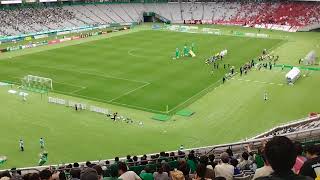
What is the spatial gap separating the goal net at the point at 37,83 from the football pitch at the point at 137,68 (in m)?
1.09

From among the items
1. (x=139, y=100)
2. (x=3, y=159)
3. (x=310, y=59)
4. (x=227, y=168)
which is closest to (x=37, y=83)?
(x=139, y=100)

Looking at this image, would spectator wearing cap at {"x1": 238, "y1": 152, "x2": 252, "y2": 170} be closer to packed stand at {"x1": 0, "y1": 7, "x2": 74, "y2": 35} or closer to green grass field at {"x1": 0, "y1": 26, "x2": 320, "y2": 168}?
green grass field at {"x1": 0, "y1": 26, "x2": 320, "y2": 168}

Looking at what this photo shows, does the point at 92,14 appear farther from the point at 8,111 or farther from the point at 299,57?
the point at 8,111

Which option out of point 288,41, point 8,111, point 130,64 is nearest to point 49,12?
point 130,64

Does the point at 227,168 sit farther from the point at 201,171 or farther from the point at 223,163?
the point at 201,171

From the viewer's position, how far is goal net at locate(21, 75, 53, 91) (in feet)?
153

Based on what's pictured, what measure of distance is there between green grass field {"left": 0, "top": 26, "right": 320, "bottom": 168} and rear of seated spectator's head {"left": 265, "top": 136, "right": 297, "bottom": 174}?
81.6 feet

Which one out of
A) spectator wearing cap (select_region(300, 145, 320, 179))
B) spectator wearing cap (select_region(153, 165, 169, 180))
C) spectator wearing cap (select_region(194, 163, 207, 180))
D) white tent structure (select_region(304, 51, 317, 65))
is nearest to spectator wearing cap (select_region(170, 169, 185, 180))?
spectator wearing cap (select_region(153, 165, 169, 180))

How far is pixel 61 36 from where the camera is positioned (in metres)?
86.4

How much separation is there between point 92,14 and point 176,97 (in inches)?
2788

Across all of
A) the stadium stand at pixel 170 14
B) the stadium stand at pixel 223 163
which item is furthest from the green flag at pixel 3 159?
the stadium stand at pixel 170 14

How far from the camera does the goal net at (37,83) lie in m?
46.7

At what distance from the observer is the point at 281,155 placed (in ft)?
18.5

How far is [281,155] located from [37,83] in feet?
147
